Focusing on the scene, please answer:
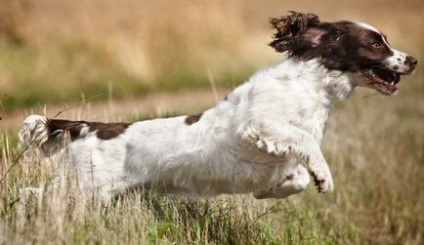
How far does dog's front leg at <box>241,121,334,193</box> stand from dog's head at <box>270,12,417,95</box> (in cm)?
54

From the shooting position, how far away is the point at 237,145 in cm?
605

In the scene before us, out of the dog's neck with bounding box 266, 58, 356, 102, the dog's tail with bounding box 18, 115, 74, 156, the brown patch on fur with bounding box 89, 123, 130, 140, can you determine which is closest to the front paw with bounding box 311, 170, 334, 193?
the dog's neck with bounding box 266, 58, 356, 102

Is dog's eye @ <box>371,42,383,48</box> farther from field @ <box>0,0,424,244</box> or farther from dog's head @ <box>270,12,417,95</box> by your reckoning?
field @ <box>0,0,424,244</box>

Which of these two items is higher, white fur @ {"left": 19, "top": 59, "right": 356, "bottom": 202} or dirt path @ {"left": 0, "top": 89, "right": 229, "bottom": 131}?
dirt path @ {"left": 0, "top": 89, "right": 229, "bottom": 131}

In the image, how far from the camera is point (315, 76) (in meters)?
6.03

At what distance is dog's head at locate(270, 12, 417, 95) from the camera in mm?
6039

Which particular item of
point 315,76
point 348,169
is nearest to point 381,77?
point 315,76

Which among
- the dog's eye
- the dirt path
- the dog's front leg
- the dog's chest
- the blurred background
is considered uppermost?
the blurred background

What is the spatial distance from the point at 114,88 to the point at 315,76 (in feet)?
32.6

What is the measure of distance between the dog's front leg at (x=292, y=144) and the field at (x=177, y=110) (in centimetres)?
75

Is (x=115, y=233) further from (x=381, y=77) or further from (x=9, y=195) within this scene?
(x=381, y=77)

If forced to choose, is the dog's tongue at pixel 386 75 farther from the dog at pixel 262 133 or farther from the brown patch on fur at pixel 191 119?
the brown patch on fur at pixel 191 119

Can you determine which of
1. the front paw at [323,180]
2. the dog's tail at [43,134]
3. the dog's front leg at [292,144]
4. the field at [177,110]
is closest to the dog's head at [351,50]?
the dog's front leg at [292,144]

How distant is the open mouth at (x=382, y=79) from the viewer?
6.04 metres
